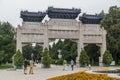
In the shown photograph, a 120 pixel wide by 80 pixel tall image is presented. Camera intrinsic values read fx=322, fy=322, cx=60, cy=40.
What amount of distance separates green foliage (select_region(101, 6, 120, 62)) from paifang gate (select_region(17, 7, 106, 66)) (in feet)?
17.8

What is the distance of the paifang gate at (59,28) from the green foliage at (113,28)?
17.8 feet

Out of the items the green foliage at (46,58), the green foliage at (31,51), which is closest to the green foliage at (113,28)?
the green foliage at (46,58)

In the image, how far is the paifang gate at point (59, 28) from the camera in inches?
1934

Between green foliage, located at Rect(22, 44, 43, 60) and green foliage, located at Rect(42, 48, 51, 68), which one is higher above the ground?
green foliage, located at Rect(22, 44, 43, 60)

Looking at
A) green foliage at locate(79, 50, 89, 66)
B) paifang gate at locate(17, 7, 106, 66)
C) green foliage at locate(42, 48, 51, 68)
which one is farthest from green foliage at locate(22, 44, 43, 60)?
green foliage at locate(42, 48, 51, 68)

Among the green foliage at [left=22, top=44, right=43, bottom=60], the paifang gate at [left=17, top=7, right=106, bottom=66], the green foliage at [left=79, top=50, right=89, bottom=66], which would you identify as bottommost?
the green foliage at [left=79, top=50, right=89, bottom=66]

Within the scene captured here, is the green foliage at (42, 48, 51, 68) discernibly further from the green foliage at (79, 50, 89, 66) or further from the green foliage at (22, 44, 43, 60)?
the green foliage at (22, 44, 43, 60)

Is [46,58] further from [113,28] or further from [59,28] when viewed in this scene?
[113,28]

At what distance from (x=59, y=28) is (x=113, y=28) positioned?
40.3 ft

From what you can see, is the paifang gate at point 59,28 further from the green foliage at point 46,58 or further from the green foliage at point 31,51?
the green foliage at point 31,51

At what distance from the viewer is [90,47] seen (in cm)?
6412

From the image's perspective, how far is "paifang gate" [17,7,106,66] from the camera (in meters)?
49.1

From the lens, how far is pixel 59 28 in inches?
1992

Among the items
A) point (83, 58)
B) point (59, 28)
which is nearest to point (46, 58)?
point (59, 28)
